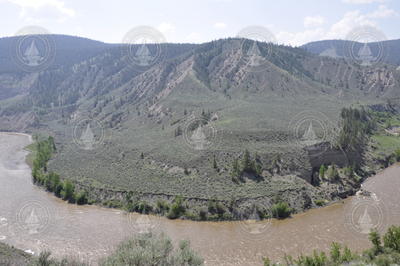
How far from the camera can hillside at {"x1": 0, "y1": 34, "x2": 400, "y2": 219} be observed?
49.2 metres

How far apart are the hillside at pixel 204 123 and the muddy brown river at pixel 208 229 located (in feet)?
11.0

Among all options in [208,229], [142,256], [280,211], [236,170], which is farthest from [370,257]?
[236,170]

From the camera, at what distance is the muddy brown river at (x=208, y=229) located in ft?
112

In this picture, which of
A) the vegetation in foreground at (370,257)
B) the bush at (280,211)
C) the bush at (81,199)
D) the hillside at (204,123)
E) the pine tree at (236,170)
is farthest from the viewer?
the pine tree at (236,170)

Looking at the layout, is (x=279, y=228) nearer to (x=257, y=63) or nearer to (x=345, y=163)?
(x=345, y=163)

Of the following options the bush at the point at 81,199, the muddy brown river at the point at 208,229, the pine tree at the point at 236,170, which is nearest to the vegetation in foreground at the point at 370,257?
the muddy brown river at the point at 208,229

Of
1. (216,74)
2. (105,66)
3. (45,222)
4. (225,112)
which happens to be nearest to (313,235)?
(45,222)

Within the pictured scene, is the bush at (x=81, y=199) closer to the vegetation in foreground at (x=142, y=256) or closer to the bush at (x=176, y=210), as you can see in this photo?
the bush at (x=176, y=210)

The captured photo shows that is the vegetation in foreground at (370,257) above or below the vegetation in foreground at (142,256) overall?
below

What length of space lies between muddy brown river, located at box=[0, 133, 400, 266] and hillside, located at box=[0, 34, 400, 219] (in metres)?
3.34

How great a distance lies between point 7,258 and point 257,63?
11118 cm

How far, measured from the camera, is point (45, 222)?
4109 centimetres

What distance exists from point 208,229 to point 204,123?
37.4 metres

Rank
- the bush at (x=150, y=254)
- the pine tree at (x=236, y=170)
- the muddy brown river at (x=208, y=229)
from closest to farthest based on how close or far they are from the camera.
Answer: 1. the bush at (x=150, y=254)
2. the muddy brown river at (x=208, y=229)
3. the pine tree at (x=236, y=170)
